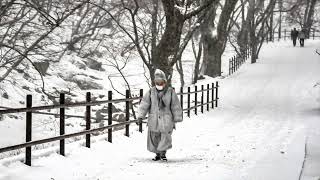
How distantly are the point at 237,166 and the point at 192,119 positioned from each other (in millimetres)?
8042

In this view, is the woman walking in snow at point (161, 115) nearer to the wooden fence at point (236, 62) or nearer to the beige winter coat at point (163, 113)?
the beige winter coat at point (163, 113)

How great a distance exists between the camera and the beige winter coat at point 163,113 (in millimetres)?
9258

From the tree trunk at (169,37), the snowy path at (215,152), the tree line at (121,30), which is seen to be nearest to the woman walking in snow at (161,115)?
the snowy path at (215,152)

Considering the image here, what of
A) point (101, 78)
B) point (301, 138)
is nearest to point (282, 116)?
point (301, 138)

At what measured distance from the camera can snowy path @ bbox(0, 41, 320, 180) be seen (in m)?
7.76

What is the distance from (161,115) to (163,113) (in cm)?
5

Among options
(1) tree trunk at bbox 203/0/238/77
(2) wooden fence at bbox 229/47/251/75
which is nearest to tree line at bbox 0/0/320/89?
(1) tree trunk at bbox 203/0/238/77

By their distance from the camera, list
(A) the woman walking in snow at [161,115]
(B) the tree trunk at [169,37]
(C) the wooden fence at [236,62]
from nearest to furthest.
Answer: (A) the woman walking in snow at [161,115]
(B) the tree trunk at [169,37]
(C) the wooden fence at [236,62]

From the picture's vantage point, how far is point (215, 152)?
10.2 m

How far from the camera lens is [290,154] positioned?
980 cm

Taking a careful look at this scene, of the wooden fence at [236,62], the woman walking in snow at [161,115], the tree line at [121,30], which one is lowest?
the woman walking in snow at [161,115]

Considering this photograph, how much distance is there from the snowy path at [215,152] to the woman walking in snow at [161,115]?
1.05 ft

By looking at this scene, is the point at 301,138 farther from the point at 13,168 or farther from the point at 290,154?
the point at 13,168

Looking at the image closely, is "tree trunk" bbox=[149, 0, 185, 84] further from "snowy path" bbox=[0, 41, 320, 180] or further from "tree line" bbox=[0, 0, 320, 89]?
"snowy path" bbox=[0, 41, 320, 180]
